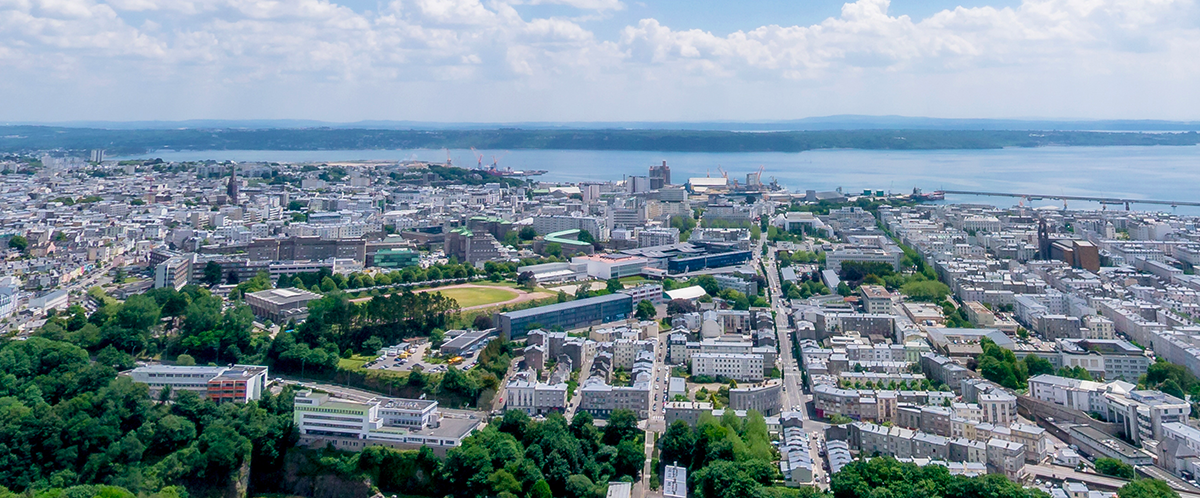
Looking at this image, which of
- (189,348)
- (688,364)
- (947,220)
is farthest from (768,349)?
(947,220)

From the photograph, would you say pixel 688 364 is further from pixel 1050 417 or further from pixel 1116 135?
pixel 1116 135

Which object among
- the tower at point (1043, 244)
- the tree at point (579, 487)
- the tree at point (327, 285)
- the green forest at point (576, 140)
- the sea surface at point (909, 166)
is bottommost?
the tree at point (579, 487)

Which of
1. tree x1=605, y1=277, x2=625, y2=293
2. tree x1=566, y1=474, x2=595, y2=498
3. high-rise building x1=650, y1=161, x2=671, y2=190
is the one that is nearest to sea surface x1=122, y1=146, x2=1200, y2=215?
high-rise building x1=650, y1=161, x2=671, y2=190

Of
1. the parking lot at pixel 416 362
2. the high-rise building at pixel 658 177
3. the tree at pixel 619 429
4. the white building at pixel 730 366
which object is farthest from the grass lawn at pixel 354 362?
the high-rise building at pixel 658 177

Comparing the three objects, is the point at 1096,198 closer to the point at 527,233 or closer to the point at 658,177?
the point at 658,177

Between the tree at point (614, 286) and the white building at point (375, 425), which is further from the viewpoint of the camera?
the tree at point (614, 286)

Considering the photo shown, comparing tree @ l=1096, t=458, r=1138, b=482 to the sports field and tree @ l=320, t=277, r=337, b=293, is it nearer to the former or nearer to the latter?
the sports field

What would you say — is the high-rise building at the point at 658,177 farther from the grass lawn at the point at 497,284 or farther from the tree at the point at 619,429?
the tree at the point at 619,429
